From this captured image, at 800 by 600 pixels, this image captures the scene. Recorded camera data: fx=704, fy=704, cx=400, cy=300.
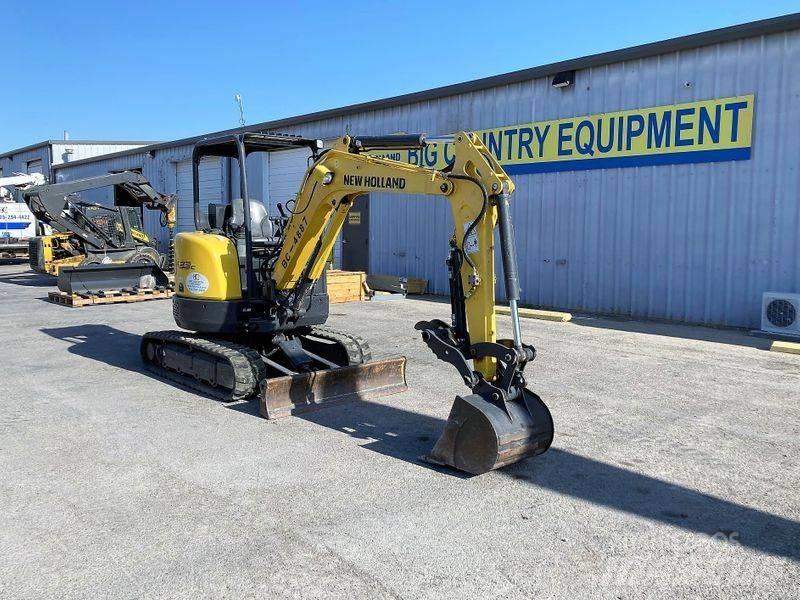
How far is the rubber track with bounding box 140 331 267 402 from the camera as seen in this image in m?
6.93

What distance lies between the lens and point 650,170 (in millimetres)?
12906

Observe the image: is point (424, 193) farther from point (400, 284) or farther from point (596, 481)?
point (400, 284)

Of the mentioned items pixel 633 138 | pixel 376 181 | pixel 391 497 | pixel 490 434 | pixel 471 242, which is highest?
pixel 633 138

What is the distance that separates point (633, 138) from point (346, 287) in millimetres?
6780

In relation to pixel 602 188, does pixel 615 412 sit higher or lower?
lower

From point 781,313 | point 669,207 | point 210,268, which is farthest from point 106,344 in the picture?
point 781,313

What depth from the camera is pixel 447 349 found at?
17.8 ft

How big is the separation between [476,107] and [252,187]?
934cm

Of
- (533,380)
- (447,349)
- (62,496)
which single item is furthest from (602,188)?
(62,496)

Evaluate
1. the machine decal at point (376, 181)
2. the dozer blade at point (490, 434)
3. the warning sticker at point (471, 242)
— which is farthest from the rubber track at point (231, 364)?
the warning sticker at point (471, 242)

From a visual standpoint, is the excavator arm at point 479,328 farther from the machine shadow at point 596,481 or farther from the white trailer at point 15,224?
the white trailer at point 15,224

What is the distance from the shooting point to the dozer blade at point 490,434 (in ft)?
16.1

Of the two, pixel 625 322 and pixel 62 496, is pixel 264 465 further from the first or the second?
pixel 625 322

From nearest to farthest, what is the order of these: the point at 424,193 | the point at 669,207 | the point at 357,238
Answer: the point at 424,193 → the point at 669,207 → the point at 357,238
